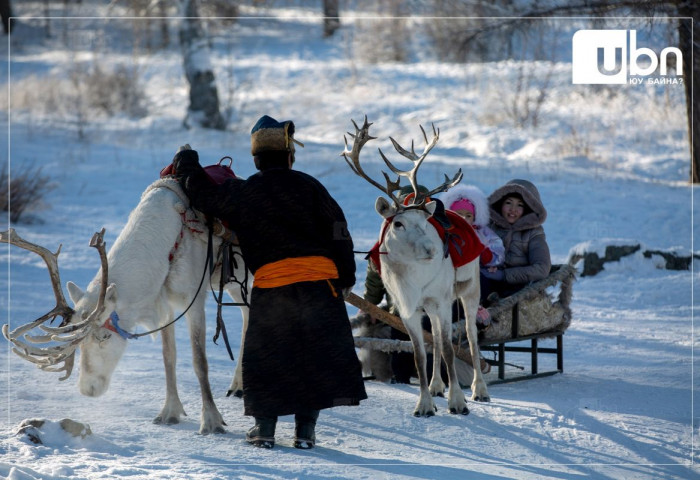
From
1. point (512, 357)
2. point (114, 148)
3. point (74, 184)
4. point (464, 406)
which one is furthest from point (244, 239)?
point (114, 148)

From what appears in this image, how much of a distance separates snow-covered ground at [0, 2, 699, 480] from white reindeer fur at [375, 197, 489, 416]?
0.67 ft

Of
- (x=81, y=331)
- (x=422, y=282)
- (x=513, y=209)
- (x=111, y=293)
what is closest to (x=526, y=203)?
(x=513, y=209)

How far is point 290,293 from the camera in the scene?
5.21 m

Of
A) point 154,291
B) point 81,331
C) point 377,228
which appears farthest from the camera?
point 377,228

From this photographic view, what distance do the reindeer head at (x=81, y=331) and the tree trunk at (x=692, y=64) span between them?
4945 millimetres

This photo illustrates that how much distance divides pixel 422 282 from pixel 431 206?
54 centimetres

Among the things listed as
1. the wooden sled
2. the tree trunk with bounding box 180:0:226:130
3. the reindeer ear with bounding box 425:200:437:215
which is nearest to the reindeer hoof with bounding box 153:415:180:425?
the wooden sled

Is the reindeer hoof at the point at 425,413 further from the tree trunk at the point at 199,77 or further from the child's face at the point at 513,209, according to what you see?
the tree trunk at the point at 199,77

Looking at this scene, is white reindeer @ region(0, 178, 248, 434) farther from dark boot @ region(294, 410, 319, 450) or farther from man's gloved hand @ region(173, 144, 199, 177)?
dark boot @ region(294, 410, 319, 450)

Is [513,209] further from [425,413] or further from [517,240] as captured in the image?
[425,413]

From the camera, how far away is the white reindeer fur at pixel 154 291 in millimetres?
5121

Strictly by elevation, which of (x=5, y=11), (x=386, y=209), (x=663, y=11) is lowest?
(x=386, y=209)

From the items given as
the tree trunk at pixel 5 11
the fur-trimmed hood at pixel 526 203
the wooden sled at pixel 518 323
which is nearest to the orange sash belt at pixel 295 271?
the wooden sled at pixel 518 323

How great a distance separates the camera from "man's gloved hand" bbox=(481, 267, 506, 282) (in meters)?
7.13
